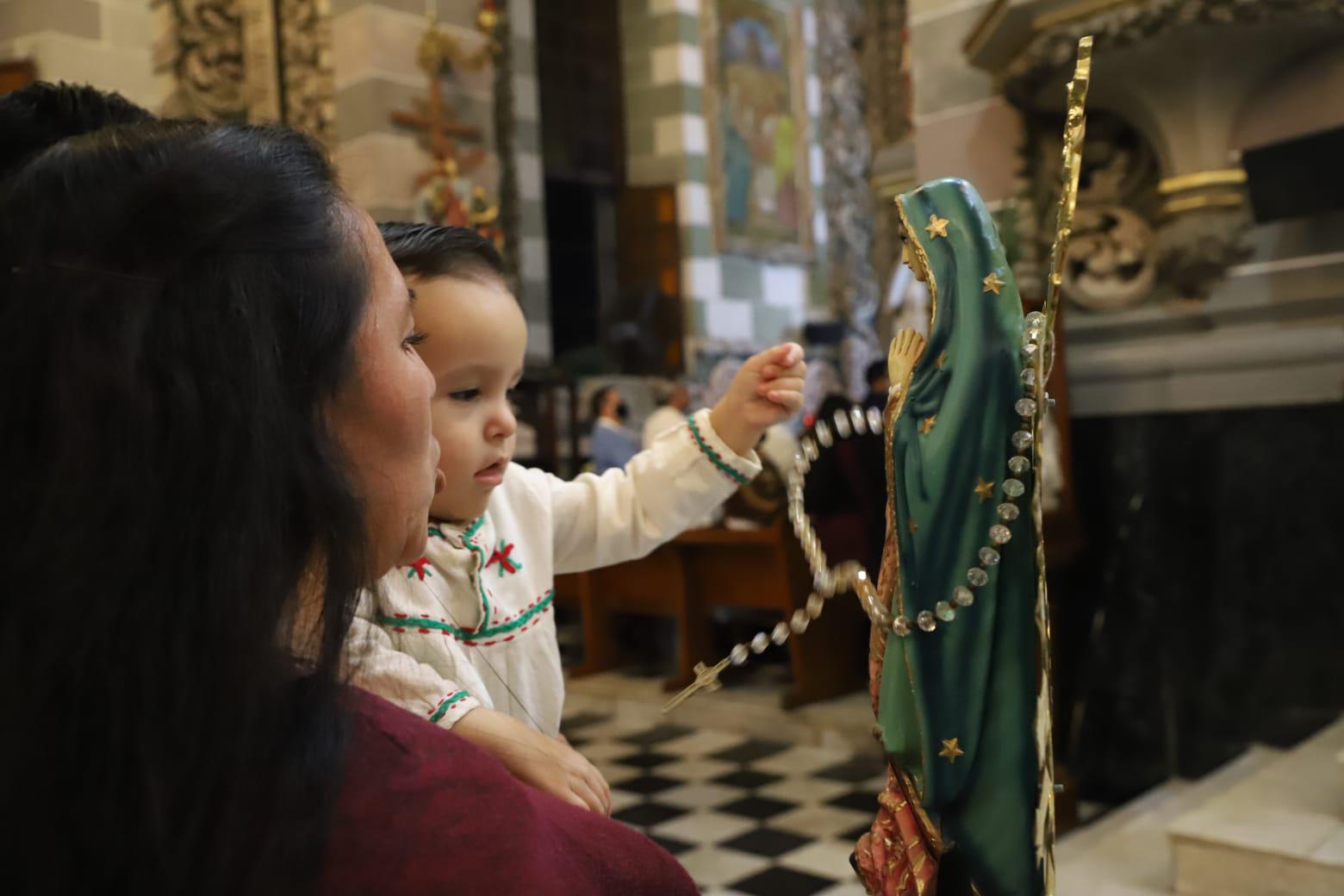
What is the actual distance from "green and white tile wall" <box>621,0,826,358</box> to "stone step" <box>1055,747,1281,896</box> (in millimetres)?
8797

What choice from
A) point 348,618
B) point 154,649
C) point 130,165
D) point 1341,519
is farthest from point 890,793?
point 1341,519

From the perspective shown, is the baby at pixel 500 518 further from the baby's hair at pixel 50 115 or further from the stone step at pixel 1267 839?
the stone step at pixel 1267 839

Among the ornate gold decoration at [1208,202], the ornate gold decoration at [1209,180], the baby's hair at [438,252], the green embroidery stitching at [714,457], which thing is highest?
the ornate gold decoration at [1209,180]

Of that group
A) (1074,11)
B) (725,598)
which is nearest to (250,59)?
(725,598)

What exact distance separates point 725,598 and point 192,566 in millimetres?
5099

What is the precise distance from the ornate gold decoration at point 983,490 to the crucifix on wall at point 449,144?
22.3ft

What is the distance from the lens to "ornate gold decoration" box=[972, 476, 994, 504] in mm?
953

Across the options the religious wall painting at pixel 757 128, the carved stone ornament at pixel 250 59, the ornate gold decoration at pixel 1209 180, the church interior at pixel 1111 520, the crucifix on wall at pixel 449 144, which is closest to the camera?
the church interior at pixel 1111 520

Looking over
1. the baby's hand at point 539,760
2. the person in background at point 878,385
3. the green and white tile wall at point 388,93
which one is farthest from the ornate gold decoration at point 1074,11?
the green and white tile wall at point 388,93

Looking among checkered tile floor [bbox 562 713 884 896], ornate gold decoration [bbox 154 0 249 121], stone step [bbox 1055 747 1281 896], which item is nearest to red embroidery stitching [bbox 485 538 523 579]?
stone step [bbox 1055 747 1281 896]

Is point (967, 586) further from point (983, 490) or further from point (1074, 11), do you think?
point (1074, 11)

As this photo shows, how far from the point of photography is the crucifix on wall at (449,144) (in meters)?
7.65

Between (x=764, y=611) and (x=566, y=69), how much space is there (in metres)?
7.80

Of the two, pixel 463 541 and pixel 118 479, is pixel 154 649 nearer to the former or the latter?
pixel 118 479
